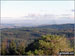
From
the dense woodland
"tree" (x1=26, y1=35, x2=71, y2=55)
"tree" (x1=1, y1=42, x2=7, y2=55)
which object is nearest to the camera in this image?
"tree" (x1=26, y1=35, x2=71, y2=55)

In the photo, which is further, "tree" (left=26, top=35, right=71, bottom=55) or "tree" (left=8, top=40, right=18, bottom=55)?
"tree" (left=8, top=40, right=18, bottom=55)

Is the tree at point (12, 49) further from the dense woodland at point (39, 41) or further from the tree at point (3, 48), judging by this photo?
the tree at point (3, 48)

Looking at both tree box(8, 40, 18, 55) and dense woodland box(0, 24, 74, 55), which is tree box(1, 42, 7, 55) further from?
tree box(8, 40, 18, 55)

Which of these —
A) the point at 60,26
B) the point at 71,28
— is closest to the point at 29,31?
the point at 60,26

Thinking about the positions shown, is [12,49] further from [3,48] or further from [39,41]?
[39,41]

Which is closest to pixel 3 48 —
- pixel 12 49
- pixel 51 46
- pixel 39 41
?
pixel 12 49

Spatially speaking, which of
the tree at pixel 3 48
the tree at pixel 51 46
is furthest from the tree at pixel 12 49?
the tree at pixel 51 46

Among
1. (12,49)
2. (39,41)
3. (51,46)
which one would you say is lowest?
(12,49)

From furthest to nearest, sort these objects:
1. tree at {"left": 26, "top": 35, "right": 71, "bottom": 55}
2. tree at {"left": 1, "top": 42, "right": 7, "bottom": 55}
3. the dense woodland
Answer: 1. tree at {"left": 1, "top": 42, "right": 7, "bottom": 55}
2. the dense woodland
3. tree at {"left": 26, "top": 35, "right": 71, "bottom": 55}

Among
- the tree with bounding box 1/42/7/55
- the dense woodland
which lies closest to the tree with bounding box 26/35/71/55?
the dense woodland
